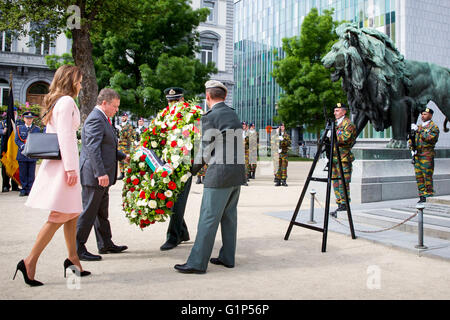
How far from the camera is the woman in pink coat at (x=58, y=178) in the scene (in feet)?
13.2

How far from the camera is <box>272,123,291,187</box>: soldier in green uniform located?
15.1m

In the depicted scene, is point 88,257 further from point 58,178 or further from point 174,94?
point 174,94

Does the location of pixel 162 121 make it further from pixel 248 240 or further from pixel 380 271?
pixel 380 271

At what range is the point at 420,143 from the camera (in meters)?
10.1

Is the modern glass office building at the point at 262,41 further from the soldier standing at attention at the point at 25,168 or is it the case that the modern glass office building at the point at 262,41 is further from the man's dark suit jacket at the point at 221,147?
the man's dark suit jacket at the point at 221,147

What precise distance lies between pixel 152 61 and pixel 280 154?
49.0 ft

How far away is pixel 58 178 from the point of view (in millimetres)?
4059

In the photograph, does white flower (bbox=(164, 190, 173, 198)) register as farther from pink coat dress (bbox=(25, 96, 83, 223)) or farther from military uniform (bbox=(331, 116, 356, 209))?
military uniform (bbox=(331, 116, 356, 209))

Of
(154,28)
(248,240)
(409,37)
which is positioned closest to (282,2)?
(409,37)

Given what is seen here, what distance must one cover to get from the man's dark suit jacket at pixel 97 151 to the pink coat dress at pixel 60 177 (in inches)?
24.9

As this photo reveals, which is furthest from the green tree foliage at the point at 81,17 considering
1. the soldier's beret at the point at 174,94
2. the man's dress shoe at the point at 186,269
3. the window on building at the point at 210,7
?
the window on building at the point at 210,7

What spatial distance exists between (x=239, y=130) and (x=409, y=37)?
130ft

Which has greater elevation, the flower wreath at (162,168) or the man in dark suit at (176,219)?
the flower wreath at (162,168)

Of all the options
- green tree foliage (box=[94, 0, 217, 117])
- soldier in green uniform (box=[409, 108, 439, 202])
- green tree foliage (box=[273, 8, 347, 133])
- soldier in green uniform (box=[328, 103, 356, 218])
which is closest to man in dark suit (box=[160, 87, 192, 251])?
soldier in green uniform (box=[328, 103, 356, 218])
